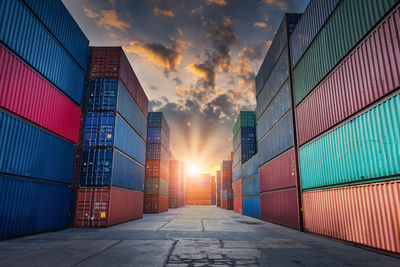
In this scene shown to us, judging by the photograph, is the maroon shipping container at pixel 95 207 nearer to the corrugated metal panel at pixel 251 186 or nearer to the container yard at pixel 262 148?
the container yard at pixel 262 148

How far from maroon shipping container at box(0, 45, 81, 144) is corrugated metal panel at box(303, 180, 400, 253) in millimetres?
15755

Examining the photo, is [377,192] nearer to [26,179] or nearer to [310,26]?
[310,26]

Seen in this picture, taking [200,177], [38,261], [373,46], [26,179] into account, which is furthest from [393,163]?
[200,177]

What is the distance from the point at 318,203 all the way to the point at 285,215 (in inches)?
203

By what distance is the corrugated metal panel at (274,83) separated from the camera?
59.1 ft

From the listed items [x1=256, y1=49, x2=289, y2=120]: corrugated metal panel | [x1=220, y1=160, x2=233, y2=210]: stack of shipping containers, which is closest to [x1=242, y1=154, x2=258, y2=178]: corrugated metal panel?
[x1=256, y1=49, x2=289, y2=120]: corrugated metal panel

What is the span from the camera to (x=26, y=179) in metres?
12.0

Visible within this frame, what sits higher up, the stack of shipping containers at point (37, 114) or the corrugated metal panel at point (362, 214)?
the stack of shipping containers at point (37, 114)

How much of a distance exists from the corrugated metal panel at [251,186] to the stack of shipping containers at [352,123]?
44.8ft

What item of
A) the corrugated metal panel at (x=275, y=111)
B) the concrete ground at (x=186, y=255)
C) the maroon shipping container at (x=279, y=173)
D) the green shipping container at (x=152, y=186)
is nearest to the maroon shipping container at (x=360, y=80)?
the maroon shipping container at (x=279, y=173)

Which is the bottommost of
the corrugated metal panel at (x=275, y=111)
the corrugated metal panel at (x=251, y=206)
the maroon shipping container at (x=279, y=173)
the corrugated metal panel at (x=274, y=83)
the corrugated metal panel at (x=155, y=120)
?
the corrugated metal panel at (x=251, y=206)

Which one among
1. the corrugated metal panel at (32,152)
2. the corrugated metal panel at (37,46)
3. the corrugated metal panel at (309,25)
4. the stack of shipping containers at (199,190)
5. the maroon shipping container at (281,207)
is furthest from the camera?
the stack of shipping containers at (199,190)

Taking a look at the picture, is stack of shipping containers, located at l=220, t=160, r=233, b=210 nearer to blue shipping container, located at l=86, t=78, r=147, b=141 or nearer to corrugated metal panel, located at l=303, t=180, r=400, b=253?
blue shipping container, located at l=86, t=78, r=147, b=141

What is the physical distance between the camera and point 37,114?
1275cm
